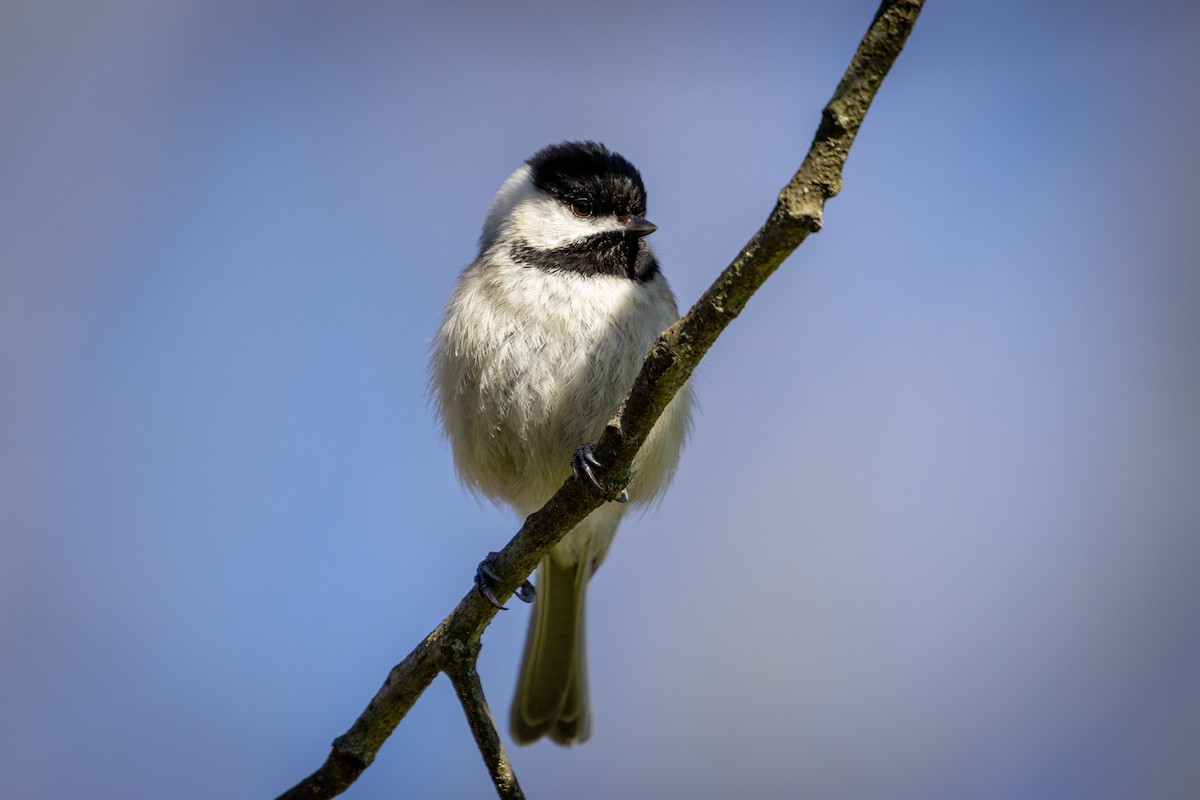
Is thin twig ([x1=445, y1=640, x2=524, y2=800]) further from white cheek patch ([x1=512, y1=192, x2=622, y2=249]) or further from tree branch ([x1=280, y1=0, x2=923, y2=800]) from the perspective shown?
white cheek patch ([x1=512, y1=192, x2=622, y2=249])

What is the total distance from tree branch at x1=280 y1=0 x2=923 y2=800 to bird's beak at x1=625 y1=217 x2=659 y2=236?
1.44 meters

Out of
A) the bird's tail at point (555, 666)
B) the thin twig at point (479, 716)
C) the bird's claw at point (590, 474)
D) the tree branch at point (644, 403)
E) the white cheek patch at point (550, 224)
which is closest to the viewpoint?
the tree branch at point (644, 403)

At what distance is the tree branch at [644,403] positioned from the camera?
186 cm

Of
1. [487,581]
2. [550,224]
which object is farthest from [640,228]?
[487,581]

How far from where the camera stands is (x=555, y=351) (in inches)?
140

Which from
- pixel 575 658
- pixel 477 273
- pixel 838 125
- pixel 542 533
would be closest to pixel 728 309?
pixel 838 125

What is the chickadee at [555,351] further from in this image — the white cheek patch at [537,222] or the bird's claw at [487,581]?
the bird's claw at [487,581]

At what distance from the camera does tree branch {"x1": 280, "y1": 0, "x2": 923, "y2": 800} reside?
1.86 meters

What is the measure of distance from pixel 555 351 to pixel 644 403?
1.26m

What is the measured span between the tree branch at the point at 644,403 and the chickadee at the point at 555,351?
0.55 meters

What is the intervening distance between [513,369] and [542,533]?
0.95 m

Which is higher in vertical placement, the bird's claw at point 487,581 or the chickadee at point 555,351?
the chickadee at point 555,351

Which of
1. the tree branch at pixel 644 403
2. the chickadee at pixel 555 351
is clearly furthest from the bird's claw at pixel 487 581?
the chickadee at pixel 555 351

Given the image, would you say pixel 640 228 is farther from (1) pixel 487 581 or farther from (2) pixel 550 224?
(1) pixel 487 581
